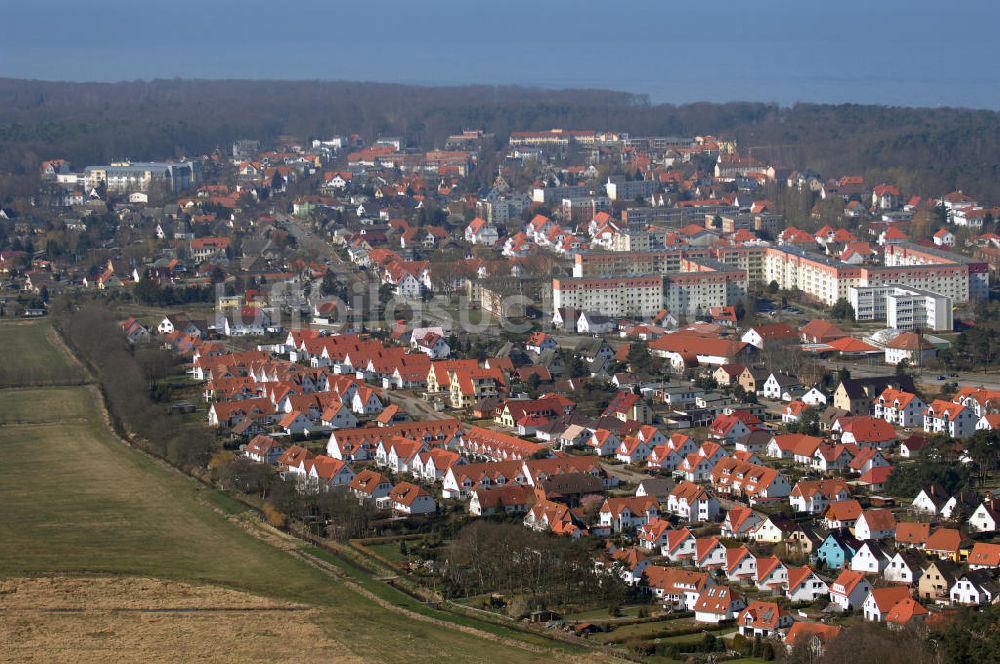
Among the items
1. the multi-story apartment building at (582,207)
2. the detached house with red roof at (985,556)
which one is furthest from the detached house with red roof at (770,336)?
the multi-story apartment building at (582,207)

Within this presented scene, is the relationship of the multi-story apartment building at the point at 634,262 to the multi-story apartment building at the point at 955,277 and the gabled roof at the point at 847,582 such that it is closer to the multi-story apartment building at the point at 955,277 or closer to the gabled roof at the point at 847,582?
the multi-story apartment building at the point at 955,277

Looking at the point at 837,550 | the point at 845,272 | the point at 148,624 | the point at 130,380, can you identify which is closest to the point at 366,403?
the point at 130,380

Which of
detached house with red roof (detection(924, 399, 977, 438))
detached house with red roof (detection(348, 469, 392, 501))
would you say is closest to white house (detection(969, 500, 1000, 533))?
detached house with red roof (detection(924, 399, 977, 438))

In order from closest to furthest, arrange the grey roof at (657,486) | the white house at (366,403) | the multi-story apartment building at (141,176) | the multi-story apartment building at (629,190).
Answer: the grey roof at (657,486) → the white house at (366,403) → the multi-story apartment building at (629,190) → the multi-story apartment building at (141,176)

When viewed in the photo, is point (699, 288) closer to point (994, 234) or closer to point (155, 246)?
point (994, 234)

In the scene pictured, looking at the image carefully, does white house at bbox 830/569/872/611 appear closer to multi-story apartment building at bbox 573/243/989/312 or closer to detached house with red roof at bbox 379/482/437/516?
detached house with red roof at bbox 379/482/437/516

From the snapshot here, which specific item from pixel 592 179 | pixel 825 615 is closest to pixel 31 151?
pixel 592 179

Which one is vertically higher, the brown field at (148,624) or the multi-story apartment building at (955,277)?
the multi-story apartment building at (955,277)
